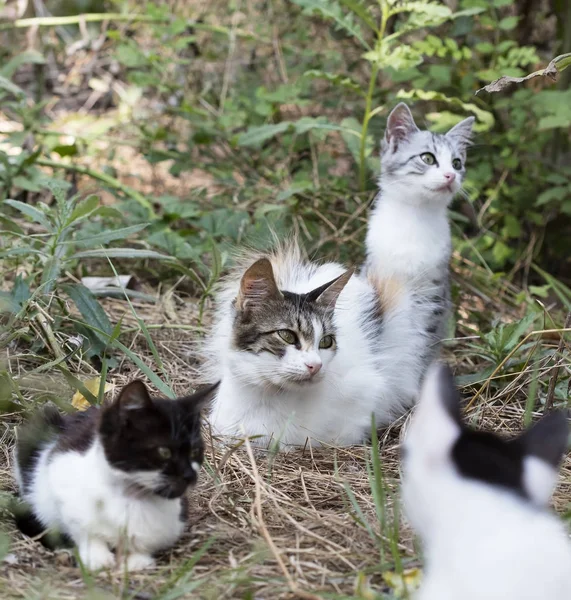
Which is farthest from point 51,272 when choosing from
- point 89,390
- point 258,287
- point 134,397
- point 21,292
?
point 134,397

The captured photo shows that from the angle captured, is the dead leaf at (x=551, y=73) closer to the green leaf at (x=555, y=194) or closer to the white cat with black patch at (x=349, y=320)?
the white cat with black patch at (x=349, y=320)

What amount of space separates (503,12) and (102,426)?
14.3 feet

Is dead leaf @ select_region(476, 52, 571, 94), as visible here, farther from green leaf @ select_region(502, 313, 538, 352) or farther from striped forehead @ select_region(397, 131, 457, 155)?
striped forehead @ select_region(397, 131, 457, 155)

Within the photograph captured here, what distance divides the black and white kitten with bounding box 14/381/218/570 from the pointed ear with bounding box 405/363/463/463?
540mm

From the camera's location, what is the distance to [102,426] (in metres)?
1.80

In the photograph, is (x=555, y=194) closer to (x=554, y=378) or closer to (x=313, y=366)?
(x=554, y=378)

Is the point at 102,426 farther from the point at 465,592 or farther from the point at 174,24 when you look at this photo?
the point at 174,24

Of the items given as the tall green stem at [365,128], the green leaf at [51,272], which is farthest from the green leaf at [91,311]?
the tall green stem at [365,128]

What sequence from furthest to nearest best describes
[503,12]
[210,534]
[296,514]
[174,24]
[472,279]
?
1. [503,12]
2. [174,24]
3. [472,279]
4. [296,514]
5. [210,534]

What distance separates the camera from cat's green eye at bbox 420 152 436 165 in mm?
3436

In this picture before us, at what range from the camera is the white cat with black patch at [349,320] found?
8.56ft

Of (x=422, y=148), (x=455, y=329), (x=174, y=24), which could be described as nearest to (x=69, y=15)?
(x=174, y=24)

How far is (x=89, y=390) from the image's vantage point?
2.62 m

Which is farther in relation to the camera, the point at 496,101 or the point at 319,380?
the point at 496,101
